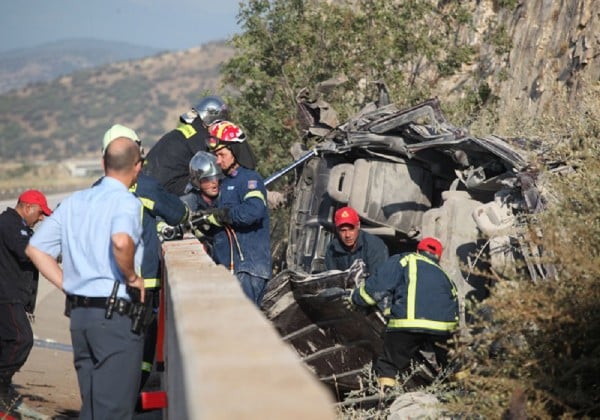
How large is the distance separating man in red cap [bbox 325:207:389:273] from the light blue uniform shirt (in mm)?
3229

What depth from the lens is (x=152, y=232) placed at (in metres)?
7.00

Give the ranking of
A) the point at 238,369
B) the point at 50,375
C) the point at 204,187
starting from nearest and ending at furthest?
the point at 238,369 < the point at 204,187 < the point at 50,375

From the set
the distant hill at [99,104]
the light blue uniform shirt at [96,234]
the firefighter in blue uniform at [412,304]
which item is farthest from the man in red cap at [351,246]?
the distant hill at [99,104]

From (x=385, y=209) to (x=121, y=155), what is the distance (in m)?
4.87

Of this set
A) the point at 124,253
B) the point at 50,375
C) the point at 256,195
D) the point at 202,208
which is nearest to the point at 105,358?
the point at 124,253

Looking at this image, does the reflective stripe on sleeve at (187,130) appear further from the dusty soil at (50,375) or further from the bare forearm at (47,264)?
the bare forearm at (47,264)

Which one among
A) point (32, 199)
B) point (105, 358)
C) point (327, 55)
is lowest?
point (105, 358)

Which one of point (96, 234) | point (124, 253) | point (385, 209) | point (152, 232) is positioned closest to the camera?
point (124, 253)

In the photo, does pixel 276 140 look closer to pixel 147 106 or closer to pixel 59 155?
pixel 59 155

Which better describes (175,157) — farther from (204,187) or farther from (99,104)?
(99,104)

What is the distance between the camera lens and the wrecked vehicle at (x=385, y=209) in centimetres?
799

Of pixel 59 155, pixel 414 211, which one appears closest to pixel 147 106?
pixel 59 155

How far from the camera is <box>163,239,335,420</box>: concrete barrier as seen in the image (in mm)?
2660

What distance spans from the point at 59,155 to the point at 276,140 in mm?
90634
